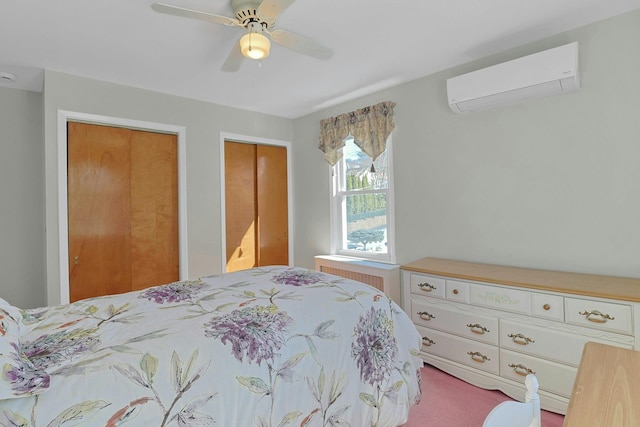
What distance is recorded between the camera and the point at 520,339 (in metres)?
2.06

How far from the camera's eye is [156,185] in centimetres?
326

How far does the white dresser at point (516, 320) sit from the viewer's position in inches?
70.5

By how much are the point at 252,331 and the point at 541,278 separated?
1932 millimetres

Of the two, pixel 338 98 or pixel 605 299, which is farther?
pixel 338 98

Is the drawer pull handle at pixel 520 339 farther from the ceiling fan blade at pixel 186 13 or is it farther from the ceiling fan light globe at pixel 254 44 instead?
Answer: the ceiling fan blade at pixel 186 13

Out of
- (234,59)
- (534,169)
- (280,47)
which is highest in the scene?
(280,47)

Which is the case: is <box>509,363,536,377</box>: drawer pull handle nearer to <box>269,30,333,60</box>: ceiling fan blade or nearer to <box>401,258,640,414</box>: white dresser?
<box>401,258,640,414</box>: white dresser

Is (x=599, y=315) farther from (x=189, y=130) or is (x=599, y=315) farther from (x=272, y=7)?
(x=189, y=130)

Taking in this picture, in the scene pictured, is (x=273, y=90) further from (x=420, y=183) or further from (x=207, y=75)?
(x=420, y=183)

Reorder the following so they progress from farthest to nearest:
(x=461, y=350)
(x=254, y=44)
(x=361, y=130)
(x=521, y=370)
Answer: (x=361, y=130) < (x=461, y=350) < (x=521, y=370) < (x=254, y=44)

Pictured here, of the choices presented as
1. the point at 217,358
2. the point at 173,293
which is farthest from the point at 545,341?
the point at 173,293

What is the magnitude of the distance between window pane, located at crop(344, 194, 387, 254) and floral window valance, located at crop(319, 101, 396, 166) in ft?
1.54

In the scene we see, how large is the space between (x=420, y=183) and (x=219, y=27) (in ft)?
6.84

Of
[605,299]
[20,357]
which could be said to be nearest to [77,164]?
[20,357]
